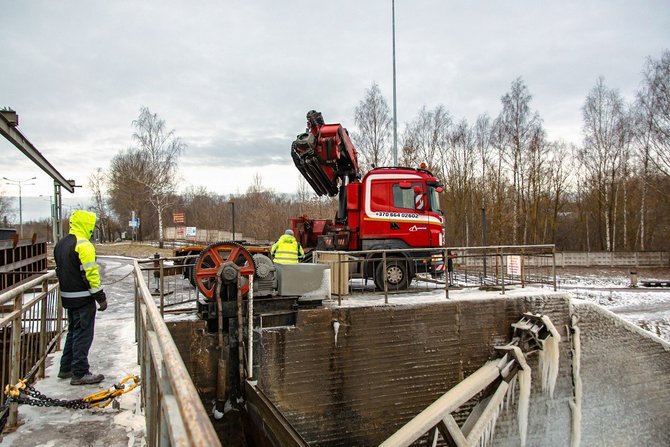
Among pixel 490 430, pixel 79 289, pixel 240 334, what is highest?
pixel 79 289

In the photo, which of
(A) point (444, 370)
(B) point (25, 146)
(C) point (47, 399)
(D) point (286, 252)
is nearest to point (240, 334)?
(D) point (286, 252)

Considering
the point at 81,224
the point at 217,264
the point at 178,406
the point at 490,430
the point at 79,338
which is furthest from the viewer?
the point at 490,430

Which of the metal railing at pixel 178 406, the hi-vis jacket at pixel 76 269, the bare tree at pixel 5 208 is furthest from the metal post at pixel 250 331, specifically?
the bare tree at pixel 5 208

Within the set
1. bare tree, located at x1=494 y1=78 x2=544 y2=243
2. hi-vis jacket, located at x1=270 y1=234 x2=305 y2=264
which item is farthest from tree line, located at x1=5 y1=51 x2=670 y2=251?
hi-vis jacket, located at x1=270 y1=234 x2=305 y2=264

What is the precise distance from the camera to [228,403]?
670 centimetres

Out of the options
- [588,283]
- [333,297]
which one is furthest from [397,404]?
[588,283]

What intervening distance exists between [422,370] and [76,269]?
567 centimetres

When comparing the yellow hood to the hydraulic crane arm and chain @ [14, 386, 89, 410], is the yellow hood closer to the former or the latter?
chain @ [14, 386, 89, 410]

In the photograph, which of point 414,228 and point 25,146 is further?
point 414,228

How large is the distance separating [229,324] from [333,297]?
2.54 metres

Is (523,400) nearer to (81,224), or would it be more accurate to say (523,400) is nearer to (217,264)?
(217,264)

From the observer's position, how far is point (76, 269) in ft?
17.2

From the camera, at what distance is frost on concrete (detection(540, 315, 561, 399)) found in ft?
28.0

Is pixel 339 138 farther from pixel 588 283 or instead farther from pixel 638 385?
pixel 588 283
